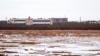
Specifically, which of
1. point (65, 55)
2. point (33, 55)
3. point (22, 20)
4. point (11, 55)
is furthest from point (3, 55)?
point (22, 20)

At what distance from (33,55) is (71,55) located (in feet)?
7.08

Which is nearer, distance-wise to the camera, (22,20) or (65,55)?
(65,55)

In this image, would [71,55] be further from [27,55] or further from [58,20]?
[58,20]

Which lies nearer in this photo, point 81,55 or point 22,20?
point 81,55

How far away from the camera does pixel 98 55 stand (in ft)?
56.3

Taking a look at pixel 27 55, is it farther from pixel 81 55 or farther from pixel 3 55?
pixel 81 55

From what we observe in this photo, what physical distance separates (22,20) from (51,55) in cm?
12569

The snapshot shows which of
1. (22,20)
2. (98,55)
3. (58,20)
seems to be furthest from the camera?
(58,20)

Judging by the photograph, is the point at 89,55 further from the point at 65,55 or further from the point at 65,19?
the point at 65,19

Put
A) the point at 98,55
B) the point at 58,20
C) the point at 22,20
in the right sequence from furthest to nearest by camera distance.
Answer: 1. the point at 58,20
2. the point at 22,20
3. the point at 98,55

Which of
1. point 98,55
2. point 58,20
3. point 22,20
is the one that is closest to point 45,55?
point 98,55

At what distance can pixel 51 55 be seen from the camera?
17.5m

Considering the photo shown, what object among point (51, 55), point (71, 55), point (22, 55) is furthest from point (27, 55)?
point (71, 55)

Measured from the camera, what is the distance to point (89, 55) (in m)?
17.3
